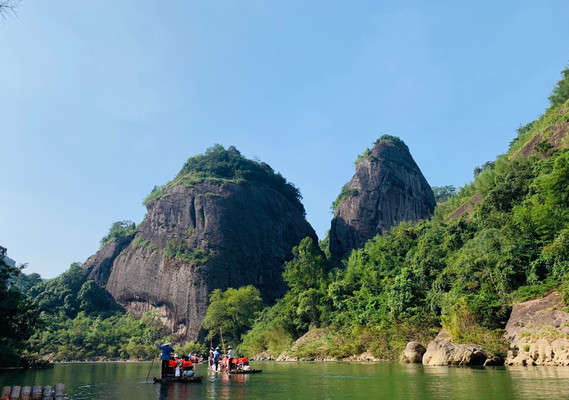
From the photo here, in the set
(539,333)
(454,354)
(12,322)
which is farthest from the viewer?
(12,322)

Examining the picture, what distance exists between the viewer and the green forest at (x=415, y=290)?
23156 mm

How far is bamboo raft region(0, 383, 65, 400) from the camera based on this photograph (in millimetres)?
10777

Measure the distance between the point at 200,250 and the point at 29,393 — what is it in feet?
191

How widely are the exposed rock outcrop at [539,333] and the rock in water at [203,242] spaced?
49.1 meters

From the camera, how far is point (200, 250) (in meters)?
68.6

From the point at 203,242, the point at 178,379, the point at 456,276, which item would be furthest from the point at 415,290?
the point at 203,242

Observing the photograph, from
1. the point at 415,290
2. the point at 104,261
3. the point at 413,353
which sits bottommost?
the point at 413,353

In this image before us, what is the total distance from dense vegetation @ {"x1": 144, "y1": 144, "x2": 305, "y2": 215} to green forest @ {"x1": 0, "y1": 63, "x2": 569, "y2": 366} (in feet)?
85.8

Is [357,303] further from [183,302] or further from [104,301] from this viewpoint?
[104,301]

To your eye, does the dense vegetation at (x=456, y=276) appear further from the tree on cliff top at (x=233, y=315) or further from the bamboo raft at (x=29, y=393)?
the bamboo raft at (x=29, y=393)

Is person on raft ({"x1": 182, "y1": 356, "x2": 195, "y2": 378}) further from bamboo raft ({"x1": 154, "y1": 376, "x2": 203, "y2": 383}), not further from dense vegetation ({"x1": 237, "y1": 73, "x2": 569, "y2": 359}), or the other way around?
dense vegetation ({"x1": 237, "y1": 73, "x2": 569, "y2": 359})

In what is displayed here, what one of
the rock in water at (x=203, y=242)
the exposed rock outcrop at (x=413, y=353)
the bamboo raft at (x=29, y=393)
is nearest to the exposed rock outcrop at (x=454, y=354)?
the exposed rock outcrop at (x=413, y=353)

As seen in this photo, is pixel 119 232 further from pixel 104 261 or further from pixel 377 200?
pixel 377 200

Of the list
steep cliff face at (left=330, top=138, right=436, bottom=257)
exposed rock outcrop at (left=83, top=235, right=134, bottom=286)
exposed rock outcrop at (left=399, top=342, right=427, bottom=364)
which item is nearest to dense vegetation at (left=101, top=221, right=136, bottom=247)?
exposed rock outcrop at (left=83, top=235, right=134, bottom=286)
